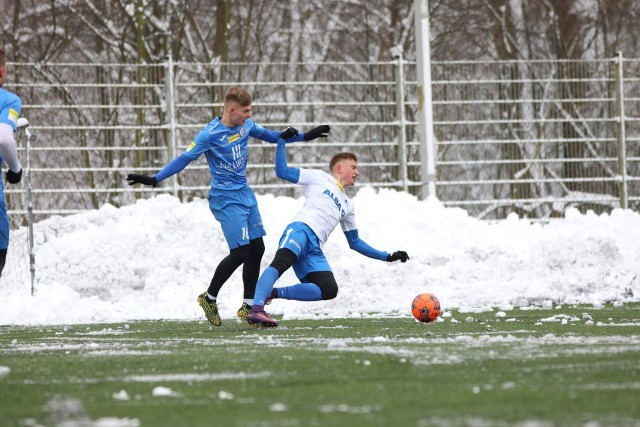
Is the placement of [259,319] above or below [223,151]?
below

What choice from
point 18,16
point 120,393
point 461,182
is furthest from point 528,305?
point 18,16

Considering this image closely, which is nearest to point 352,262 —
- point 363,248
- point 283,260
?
point 363,248

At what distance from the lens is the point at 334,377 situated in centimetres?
577

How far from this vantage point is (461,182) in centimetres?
1909

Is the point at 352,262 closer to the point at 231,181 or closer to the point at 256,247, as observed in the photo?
the point at 256,247

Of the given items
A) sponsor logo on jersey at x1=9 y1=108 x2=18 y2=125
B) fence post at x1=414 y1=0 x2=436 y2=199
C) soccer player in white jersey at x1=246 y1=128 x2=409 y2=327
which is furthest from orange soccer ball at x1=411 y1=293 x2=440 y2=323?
fence post at x1=414 y1=0 x2=436 y2=199

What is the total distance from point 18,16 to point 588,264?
12.5 m

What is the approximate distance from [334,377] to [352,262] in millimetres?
9129

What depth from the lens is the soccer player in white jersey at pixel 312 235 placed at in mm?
9906

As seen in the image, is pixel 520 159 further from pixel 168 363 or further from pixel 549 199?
pixel 168 363

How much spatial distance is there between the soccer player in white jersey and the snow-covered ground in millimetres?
1800

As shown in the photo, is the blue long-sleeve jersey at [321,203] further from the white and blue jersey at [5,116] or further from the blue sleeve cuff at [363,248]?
the white and blue jersey at [5,116]

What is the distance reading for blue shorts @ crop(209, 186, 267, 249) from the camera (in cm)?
1022

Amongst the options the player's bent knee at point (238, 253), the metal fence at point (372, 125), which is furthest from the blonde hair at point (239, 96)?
the metal fence at point (372, 125)
